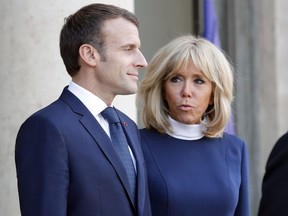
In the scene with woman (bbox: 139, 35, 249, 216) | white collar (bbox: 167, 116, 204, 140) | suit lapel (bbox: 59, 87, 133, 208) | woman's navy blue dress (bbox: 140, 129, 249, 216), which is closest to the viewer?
suit lapel (bbox: 59, 87, 133, 208)

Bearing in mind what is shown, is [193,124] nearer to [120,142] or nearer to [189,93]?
[189,93]

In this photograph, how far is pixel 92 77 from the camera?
401 centimetres

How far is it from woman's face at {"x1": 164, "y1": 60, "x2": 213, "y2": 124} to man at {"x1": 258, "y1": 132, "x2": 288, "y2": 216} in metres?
1.83

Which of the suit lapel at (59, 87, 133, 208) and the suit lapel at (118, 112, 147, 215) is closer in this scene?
the suit lapel at (59, 87, 133, 208)

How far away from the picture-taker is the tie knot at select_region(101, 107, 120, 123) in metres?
4.04

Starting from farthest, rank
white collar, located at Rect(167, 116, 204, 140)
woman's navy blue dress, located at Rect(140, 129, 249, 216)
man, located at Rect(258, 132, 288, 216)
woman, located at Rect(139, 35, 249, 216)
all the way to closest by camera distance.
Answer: white collar, located at Rect(167, 116, 204, 140)
woman, located at Rect(139, 35, 249, 216)
woman's navy blue dress, located at Rect(140, 129, 249, 216)
man, located at Rect(258, 132, 288, 216)

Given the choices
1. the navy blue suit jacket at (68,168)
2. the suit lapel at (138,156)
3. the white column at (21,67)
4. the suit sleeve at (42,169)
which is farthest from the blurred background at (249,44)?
the suit sleeve at (42,169)

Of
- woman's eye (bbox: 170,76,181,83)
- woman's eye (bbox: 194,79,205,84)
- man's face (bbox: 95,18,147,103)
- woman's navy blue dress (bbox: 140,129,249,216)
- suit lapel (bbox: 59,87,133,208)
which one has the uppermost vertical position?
man's face (bbox: 95,18,147,103)

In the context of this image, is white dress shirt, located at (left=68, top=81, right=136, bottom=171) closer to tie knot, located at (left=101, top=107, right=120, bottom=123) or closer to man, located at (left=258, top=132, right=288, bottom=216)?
tie knot, located at (left=101, top=107, right=120, bottom=123)

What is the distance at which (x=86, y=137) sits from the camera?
152 inches

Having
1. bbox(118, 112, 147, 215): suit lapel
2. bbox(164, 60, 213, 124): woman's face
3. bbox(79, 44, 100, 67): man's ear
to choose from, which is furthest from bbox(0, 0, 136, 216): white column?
bbox(79, 44, 100, 67): man's ear

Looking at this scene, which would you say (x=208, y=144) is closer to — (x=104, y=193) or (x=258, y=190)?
(x=104, y=193)

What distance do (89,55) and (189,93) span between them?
751 millimetres

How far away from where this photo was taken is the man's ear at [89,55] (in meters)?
4.01
